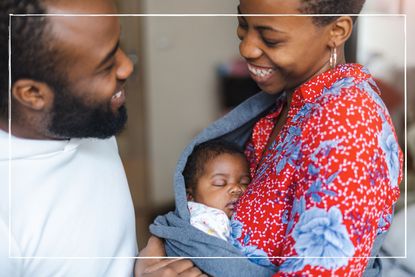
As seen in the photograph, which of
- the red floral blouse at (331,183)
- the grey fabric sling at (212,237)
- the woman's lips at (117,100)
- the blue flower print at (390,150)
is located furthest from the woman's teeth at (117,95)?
the blue flower print at (390,150)

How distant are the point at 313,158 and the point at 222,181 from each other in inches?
7.5

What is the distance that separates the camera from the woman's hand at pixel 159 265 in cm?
70

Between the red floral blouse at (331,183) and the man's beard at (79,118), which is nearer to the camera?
the red floral blouse at (331,183)

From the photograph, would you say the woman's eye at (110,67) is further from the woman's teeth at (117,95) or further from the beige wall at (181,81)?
the beige wall at (181,81)

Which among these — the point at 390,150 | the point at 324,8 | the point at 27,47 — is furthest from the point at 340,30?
the point at 27,47

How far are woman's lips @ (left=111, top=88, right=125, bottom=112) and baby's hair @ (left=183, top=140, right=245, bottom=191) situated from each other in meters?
0.12

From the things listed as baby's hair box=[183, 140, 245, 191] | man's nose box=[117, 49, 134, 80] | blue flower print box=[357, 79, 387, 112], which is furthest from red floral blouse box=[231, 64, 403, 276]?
man's nose box=[117, 49, 134, 80]

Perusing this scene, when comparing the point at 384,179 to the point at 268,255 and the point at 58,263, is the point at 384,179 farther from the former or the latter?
the point at 58,263

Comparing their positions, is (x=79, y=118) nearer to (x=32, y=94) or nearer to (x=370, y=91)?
(x=32, y=94)

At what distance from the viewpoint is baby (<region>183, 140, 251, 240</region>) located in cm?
73

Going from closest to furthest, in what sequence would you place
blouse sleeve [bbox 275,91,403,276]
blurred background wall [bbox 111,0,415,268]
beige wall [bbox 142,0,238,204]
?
1. blouse sleeve [bbox 275,91,403,276]
2. blurred background wall [bbox 111,0,415,268]
3. beige wall [bbox 142,0,238,204]

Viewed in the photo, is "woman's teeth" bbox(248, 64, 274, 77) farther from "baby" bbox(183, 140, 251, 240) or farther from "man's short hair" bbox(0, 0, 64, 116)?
"man's short hair" bbox(0, 0, 64, 116)

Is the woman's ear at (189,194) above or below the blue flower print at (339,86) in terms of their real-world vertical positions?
below

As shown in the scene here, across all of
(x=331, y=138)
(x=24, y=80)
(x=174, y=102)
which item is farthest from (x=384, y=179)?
(x=174, y=102)
